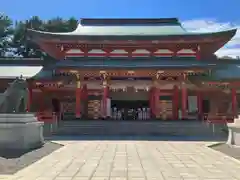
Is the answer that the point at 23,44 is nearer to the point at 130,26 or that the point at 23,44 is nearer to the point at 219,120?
the point at 130,26

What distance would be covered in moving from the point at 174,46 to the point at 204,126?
7.25m

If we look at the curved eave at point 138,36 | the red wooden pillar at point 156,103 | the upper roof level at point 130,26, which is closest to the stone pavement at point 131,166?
the red wooden pillar at point 156,103

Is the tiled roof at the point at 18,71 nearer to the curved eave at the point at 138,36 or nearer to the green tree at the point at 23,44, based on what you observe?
the curved eave at the point at 138,36

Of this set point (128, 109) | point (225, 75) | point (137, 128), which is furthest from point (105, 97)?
point (225, 75)

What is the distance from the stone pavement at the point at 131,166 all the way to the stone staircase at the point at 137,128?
980 cm

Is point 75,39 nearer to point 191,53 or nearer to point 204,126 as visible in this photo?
point 191,53

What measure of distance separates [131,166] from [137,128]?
534 inches

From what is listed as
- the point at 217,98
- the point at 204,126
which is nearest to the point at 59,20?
the point at 217,98

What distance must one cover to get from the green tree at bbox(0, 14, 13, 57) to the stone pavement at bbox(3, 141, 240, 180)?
51.6 m

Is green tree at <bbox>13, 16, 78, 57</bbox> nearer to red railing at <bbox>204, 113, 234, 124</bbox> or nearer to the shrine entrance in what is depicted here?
the shrine entrance

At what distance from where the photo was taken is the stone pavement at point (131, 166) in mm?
8969

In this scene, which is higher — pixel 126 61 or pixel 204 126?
pixel 126 61

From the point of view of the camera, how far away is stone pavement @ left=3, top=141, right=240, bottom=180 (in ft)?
29.4

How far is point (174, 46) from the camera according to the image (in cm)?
2792
